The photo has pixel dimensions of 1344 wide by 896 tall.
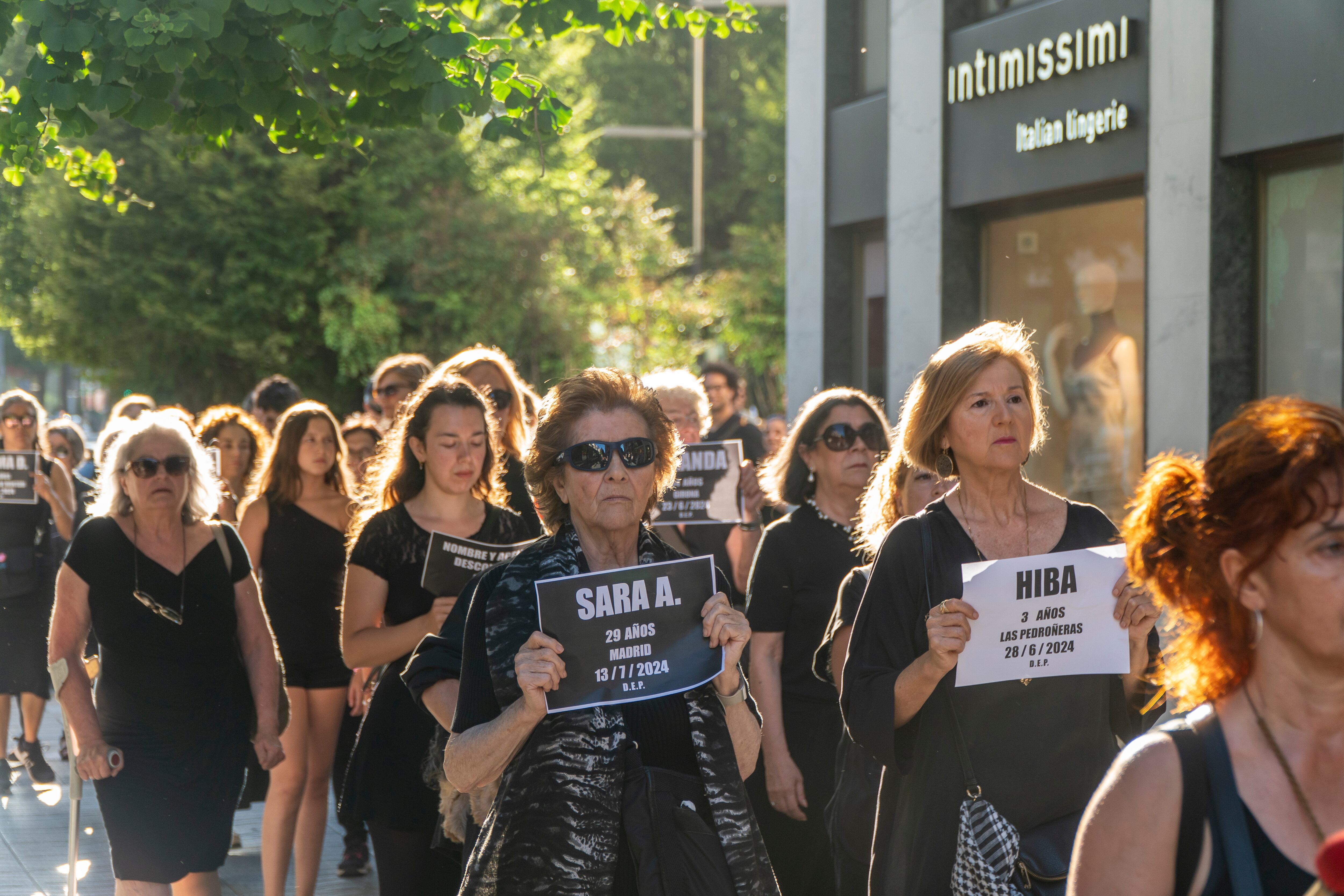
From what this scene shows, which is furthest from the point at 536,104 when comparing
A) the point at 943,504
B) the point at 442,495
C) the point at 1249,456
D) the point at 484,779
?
the point at 1249,456

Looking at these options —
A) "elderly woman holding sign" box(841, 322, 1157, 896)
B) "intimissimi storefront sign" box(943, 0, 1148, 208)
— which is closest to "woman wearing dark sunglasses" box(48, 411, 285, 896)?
"elderly woman holding sign" box(841, 322, 1157, 896)

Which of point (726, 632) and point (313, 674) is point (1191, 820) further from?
point (313, 674)

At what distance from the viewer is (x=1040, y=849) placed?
3215 millimetres

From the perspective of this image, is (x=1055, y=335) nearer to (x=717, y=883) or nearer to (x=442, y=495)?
(x=442, y=495)

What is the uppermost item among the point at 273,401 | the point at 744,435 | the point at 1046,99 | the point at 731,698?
the point at 1046,99

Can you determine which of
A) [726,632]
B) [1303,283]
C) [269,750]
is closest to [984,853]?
[726,632]

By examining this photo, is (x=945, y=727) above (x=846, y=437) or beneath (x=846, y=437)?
beneath

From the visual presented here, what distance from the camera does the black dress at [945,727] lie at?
3.29 meters

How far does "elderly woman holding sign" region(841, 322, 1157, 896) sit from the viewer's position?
3275 mm

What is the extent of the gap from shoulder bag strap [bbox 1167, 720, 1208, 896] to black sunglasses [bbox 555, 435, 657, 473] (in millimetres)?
1531

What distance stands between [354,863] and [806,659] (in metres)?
3.25

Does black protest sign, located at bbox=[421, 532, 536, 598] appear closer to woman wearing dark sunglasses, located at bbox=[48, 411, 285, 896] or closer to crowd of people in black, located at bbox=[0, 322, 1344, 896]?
crowd of people in black, located at bbox=[0, 322, 1344, 896]

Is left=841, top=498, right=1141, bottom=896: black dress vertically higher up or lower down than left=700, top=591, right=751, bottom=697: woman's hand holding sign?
lower down

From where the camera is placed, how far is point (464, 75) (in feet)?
19.4
